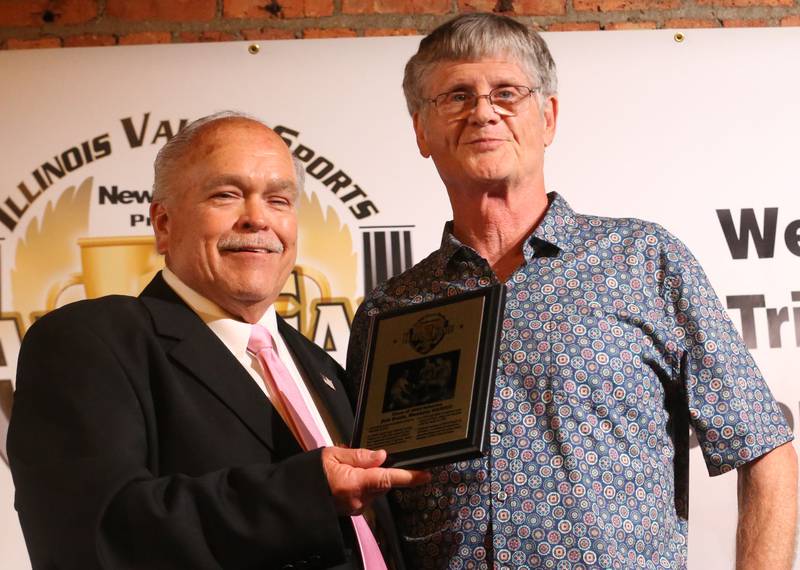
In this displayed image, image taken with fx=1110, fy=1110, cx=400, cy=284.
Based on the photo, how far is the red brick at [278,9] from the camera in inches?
129

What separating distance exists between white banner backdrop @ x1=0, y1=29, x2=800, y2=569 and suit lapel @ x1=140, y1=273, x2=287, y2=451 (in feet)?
3.54

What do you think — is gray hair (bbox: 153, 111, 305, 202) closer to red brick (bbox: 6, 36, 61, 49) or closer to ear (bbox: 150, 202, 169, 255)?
ear (bbox: 150, 202, 169, 255)

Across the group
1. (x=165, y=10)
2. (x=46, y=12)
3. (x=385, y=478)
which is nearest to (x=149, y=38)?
(x=165, y=10)

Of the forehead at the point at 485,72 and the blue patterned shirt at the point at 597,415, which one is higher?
the forehead at the point at 485,72

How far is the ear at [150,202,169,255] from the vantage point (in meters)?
2.01

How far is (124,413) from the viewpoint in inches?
65.7

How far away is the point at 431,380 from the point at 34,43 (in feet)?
6.88

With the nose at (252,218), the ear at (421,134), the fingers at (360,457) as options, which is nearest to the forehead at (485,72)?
the ear at (421,134)

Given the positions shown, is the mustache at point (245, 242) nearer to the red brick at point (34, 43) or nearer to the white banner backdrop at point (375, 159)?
the white banner backdrop at point (375, 159)

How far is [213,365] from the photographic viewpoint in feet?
5.94

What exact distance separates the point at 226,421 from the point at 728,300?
5.48 ft

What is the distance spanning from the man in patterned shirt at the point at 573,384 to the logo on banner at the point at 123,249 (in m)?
0.81

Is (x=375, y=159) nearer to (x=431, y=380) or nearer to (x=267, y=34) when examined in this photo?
(x=267, y=34)

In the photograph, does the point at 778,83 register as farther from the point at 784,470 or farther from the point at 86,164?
the point at 86,164
